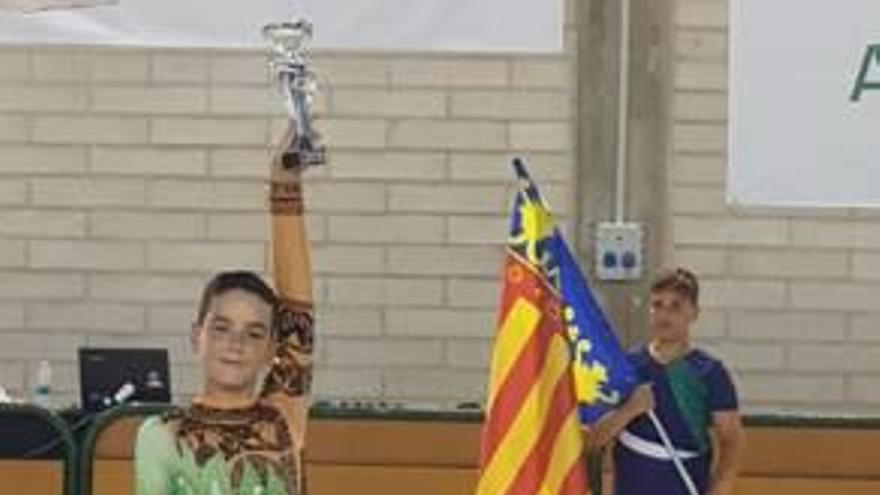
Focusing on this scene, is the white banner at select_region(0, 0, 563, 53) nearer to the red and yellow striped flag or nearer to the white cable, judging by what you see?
the white cable

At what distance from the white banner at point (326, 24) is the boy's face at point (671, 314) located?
2.78m

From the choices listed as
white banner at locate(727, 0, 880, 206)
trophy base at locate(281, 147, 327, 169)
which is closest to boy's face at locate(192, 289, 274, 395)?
trophy base at locate(281, 147, 327, 169)

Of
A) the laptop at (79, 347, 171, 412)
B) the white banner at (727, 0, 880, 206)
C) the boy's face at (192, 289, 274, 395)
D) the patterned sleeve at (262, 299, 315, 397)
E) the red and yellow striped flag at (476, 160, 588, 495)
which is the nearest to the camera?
the boy's face at (192, 289, 274, 395)

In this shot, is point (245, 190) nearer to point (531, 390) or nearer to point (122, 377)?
point (122, 377)

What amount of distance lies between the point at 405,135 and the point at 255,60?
82 centimetres

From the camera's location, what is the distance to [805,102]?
347 inches

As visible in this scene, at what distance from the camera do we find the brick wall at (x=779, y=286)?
355 inches

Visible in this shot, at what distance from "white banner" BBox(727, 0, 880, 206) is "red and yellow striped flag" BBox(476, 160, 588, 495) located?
2.79 metres

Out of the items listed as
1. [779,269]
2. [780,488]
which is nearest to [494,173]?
[779,269]

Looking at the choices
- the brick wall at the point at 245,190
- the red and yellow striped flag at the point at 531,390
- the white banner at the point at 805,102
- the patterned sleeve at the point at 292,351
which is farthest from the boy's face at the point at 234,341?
the white banner at the point at 805,102

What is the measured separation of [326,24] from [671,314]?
311 cm

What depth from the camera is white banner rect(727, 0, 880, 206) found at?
8.73 metres

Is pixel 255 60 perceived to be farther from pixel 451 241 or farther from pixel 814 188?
pixel 814 188

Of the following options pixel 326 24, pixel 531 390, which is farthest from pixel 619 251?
pixel 531 390
